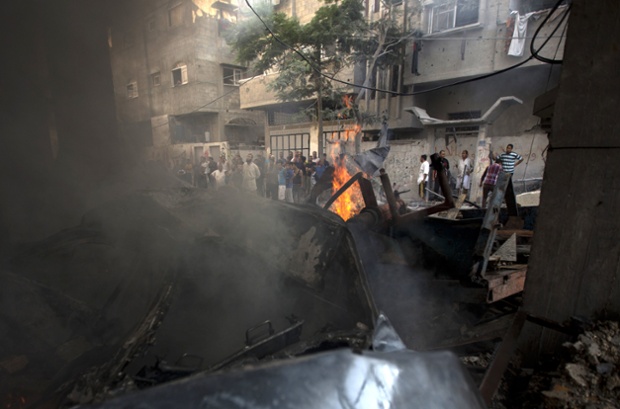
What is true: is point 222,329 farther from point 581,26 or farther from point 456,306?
point 581,26

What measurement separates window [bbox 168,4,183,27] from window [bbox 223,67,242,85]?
2.96 meters

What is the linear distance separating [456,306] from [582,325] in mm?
1399

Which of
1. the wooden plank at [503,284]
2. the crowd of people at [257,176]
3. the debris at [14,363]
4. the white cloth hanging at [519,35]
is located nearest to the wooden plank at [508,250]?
the wooden plank at [503,284]

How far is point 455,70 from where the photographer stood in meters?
12.3

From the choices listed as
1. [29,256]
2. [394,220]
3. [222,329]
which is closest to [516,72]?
[394,220]

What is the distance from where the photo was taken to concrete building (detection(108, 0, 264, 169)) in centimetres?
503

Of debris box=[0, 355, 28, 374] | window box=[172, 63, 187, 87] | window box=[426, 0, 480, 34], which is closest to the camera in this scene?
debris box=[0, 355, 28, 374]

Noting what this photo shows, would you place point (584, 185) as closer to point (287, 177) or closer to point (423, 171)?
point (287, 177)

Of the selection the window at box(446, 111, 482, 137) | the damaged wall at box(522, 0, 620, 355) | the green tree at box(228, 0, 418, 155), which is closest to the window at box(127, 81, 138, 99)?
the green tree at box(228, 0, 418, 155)

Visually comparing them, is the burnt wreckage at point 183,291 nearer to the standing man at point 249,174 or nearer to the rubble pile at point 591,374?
the rubble pile at point 591,374

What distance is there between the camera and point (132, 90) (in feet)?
19.1

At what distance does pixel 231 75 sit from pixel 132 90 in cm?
333

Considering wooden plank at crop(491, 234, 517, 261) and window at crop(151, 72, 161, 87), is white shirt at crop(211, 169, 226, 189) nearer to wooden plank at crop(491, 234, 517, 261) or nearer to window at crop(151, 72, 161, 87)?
window at crop(151, 72, 161, 87)

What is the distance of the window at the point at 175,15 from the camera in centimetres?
507
